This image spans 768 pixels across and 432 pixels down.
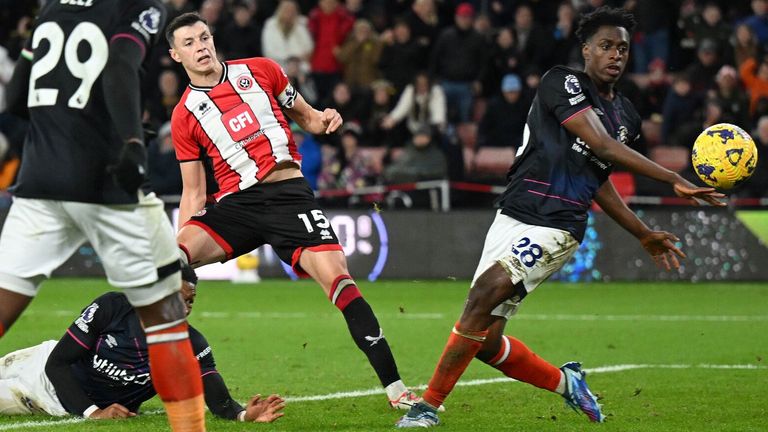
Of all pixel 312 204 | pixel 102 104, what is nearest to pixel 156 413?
pixel 312 204

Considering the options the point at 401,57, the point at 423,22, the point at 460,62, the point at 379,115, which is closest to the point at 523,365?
the point at 379,115

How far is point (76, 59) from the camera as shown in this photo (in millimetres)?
5375

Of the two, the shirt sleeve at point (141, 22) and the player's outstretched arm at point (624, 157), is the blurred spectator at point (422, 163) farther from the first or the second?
the shirt sleeve at point (141, 22)

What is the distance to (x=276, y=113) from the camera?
316 inches

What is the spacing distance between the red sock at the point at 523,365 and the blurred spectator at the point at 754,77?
1330 cm

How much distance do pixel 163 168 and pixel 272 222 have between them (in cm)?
1112

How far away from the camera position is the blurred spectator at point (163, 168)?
18.4 metres

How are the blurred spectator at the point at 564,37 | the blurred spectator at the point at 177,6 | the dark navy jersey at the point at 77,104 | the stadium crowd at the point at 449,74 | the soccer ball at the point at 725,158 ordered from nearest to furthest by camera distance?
the dark navy jersey at the point at 77,104
the soccer ball at the point at 725,158
the stadium crowd at the point at 449,74
the blurred spectator at the point at 177,6
the blurred spectator at the point at 564,37

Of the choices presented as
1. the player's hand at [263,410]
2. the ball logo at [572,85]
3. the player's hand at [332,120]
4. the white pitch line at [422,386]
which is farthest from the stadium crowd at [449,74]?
the ball logo at [572,85]

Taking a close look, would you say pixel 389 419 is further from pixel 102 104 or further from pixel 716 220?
pixel 716 220

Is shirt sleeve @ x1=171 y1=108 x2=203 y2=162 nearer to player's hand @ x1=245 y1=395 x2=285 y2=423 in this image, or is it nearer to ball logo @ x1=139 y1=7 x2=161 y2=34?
player's hand @ x1=245 y1=395 x2=285 y2=423

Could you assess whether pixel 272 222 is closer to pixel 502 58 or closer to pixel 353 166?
pixel 353 166

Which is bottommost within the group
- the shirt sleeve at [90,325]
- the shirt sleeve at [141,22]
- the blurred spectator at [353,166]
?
the blurred spectator at [353,166]

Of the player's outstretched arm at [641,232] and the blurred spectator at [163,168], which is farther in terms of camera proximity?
the blurred spectator at [163,168]
